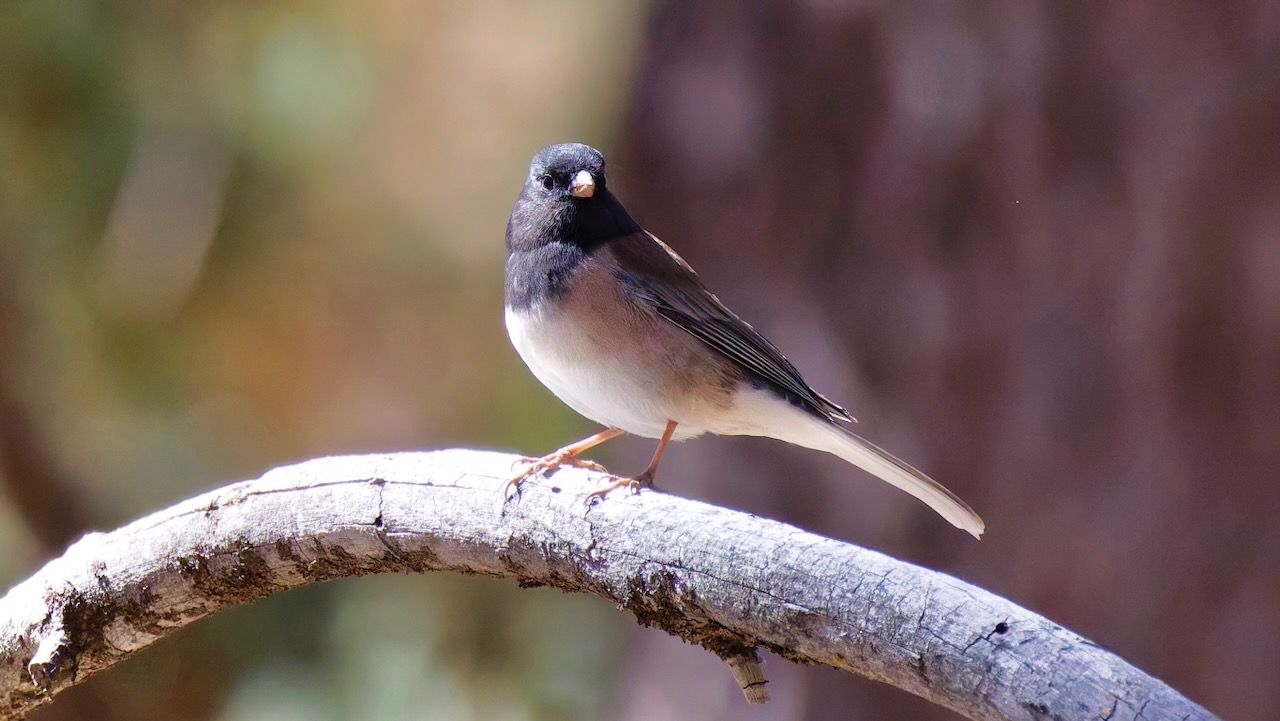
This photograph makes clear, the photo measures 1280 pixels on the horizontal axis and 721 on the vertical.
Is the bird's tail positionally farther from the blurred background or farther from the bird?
the blurred background

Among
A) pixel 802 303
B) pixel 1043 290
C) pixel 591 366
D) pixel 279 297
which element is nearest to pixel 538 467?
pixel 591 366

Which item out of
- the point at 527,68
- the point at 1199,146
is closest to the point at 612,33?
the point at 527,68

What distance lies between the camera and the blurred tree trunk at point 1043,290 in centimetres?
317

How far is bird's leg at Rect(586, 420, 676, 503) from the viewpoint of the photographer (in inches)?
65.6

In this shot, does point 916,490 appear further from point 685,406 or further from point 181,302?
point 181,302

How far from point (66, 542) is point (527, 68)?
358 centimetres

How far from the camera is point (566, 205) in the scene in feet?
7.82

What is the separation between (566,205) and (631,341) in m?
0.34

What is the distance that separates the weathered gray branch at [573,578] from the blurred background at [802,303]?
1.83 m

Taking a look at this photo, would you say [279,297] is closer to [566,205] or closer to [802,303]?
[802,303]

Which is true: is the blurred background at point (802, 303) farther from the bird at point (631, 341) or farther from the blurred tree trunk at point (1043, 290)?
the bird at point (631, 341)

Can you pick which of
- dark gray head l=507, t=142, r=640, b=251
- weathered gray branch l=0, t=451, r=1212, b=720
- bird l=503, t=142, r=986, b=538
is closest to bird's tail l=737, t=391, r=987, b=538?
bird l=503, t=142, r=986, b=538

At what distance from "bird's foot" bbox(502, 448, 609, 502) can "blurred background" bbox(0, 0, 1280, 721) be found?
147 cm

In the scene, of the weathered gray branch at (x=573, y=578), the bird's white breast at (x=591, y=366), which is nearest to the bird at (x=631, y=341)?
the bird's white breast at (x=591, y=366)
